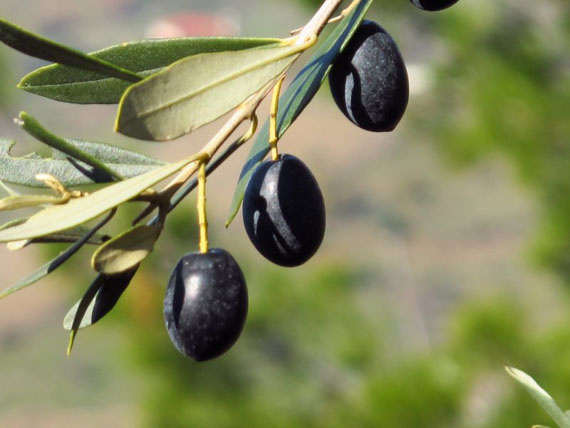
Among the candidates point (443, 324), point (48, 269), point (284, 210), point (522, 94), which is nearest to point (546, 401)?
point (284, 210)

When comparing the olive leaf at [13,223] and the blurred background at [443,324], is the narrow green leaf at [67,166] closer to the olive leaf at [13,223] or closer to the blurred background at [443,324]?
the olive leaf at [13,223]

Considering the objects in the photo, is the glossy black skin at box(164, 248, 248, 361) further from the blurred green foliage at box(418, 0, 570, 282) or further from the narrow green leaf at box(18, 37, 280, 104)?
the blurred green foliage at box(418, 0, 570, 282)

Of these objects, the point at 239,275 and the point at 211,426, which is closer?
the point at 239,275

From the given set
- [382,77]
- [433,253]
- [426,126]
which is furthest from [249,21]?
[382,77]

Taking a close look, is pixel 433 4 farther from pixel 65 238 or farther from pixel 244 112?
pixel 65 238

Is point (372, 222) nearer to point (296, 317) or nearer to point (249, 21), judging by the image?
point (249, 21)

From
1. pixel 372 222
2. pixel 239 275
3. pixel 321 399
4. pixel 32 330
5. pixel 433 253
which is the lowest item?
pixel 32 330

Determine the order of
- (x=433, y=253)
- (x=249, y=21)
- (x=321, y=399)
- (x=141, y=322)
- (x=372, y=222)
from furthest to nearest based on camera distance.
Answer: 1. (x=249, y=21)
2. (x=433, y=253)
3. (x=372, y=222)
4. (x=321, y=399)
5. (x=141, y=322)

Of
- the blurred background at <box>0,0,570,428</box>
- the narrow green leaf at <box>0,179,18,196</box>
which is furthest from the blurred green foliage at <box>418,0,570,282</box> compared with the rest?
the narrow green leaf at <box>0,179,18,196</box>
